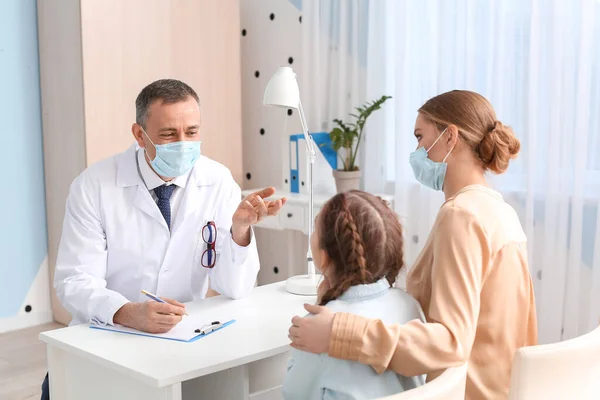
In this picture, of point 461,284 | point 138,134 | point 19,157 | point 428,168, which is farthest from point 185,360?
point 19,157

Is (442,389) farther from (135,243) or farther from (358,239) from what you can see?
(135,243)

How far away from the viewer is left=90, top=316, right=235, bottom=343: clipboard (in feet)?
5.90

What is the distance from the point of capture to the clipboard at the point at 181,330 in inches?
70.8

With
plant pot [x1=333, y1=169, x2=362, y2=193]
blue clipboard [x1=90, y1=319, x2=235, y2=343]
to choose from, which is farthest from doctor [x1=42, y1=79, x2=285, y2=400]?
plant pot [x1=333, y1=169, x2=362, y2=193]

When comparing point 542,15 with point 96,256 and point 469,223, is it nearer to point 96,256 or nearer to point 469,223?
point 469,223

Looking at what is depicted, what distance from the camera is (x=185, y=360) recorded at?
5.39 feet

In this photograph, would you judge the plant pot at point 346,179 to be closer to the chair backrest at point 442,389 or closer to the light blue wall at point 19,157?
the light blue wall at point 19,157

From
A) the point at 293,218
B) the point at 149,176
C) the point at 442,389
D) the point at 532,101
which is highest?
the point at 532,101

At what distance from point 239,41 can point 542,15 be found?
1892 mm

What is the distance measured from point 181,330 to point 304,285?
19.3 inches

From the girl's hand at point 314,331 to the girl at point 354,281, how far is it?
4 cm

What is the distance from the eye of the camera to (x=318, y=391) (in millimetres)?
1430

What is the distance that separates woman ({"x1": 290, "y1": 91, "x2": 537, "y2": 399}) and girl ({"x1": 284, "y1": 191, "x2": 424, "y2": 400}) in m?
0.04

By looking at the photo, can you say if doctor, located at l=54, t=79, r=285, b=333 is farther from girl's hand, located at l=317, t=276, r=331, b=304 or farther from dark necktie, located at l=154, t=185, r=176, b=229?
girl's hand, located at l=317, t=276, r=331, b=304
